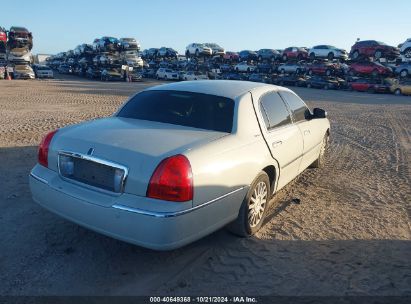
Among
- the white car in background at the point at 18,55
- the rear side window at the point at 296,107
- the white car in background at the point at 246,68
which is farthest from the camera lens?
the white car in background at the point at 246,68

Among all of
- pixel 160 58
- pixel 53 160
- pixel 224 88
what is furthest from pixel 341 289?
pixel 160 58

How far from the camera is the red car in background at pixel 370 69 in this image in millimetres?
32531

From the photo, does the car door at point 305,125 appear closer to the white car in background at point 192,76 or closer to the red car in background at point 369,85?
the red car in background at point 369,85

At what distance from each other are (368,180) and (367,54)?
111 ft

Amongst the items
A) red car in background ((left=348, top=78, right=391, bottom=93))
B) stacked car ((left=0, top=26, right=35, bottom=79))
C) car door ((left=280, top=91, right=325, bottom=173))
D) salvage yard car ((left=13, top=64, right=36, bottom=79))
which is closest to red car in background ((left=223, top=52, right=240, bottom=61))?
red car in background ((left=348, top=78, right=391, bottom=93))

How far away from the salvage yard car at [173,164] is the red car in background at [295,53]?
40682 millimetres

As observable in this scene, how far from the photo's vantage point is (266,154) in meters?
4.01

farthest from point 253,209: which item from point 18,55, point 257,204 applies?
point 18,55

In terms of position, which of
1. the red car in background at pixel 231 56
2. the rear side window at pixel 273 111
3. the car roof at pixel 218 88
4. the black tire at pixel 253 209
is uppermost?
the red car in background at pixel 231 56

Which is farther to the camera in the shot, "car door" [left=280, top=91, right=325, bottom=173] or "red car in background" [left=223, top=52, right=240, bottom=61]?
"red car in background" [left=223, top=52, right=240, bottom=61]

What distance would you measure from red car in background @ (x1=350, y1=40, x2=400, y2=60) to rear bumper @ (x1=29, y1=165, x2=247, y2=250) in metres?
36.7

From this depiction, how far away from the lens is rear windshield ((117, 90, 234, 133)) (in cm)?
392

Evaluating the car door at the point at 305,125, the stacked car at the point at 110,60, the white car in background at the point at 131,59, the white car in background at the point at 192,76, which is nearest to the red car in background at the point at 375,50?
the white car in background at the point at 192,76

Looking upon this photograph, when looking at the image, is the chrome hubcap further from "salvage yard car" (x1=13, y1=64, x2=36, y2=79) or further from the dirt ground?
"salvage yard car" (x1=13, y1=64, x2=36, y2=79)
